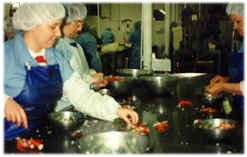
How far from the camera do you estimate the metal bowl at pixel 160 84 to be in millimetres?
2668

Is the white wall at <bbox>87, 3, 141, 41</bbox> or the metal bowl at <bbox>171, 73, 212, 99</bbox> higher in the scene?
the white wall at <bbox>87, 3, 141, 41</bbox>

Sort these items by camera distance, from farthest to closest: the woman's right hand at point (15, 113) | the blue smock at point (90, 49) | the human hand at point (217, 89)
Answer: the blue smock at point (90, 49) → the human hand at point (217, 89) → the woman's right hand at point (15, 113)

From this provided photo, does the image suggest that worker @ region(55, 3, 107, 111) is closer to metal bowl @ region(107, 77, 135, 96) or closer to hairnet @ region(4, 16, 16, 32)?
metal bowl @ region(107, 77, 135, 96)

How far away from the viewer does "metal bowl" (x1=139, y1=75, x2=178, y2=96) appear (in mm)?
2668

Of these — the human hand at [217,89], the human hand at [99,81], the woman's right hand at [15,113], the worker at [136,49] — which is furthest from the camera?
the worker at [136,49]

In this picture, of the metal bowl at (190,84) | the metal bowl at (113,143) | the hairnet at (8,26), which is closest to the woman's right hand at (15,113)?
the metal bowl at (113,143)

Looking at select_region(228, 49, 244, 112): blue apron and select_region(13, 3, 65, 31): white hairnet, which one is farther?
select_region(228, 49, 244, 112): blue apron

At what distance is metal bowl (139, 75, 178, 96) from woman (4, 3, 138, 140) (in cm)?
60

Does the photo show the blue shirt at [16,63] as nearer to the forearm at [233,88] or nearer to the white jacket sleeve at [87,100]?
the white jacket sleeve at [87,100]

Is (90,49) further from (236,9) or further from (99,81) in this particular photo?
(236,9)

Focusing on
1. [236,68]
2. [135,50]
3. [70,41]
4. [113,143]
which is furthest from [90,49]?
[113,143]

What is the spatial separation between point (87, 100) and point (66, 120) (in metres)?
0.37

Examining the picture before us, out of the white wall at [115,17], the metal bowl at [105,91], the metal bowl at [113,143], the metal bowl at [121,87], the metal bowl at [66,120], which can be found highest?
the white wall at [115,17]

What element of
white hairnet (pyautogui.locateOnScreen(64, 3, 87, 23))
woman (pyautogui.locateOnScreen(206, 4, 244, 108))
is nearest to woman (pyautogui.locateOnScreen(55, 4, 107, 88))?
white hairnet (pyautogui.locateOnScreen(64, 3, 87, 23))
